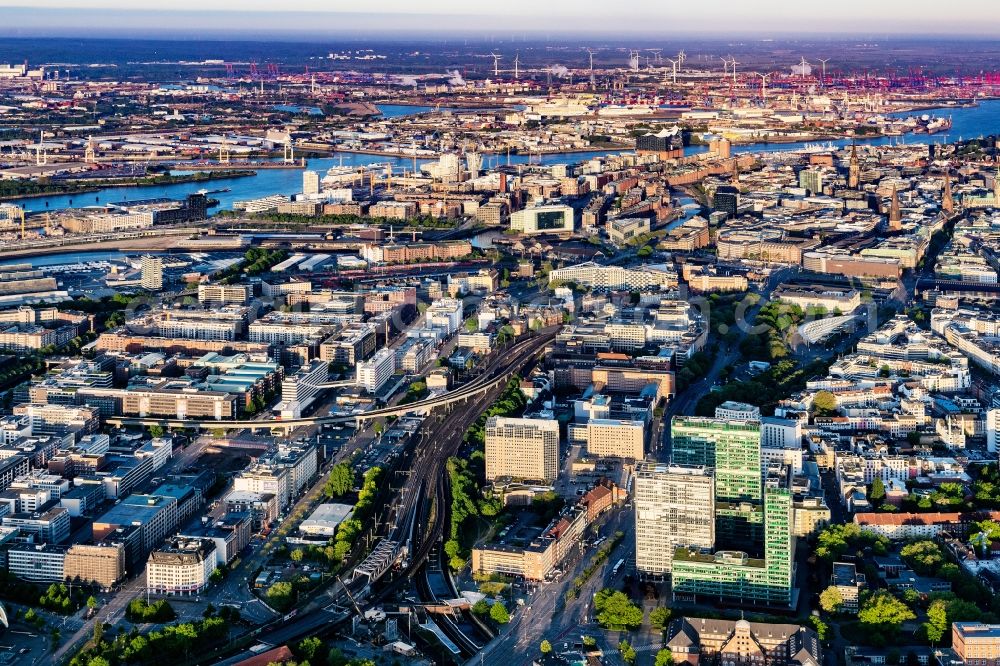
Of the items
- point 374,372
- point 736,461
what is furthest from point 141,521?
point 374,372

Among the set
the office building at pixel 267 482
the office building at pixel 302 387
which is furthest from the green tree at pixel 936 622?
→ the office building at pixel 302 387

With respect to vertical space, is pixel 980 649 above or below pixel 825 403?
below

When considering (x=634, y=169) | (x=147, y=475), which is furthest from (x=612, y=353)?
(x=634, y=169)

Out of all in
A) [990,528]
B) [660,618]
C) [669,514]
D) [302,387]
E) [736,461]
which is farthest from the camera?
[302,387]

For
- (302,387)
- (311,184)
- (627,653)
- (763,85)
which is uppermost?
(763,85)

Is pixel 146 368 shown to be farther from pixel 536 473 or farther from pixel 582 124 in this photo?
pixel 582 124

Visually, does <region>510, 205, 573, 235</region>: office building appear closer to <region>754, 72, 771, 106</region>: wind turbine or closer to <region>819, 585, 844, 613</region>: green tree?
<region>819, 585, 844, 613</region>: green tree

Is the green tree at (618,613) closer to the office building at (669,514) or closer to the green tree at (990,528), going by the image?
the office building at (669,514)

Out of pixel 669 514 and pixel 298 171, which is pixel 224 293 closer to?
pixel 669 514
